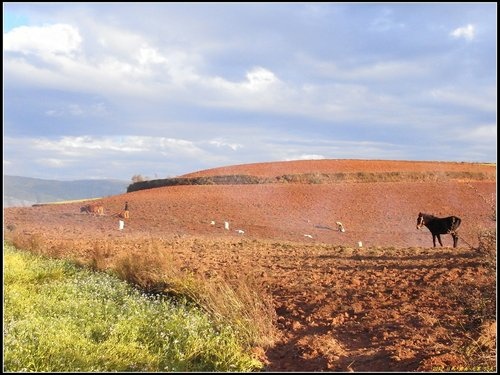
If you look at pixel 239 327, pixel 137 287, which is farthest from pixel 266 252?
pixel 239 327

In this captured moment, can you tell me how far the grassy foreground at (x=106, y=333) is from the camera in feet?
19.6

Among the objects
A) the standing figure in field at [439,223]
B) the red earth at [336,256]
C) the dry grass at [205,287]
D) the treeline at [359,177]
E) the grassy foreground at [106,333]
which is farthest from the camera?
the treeline at [359,177]

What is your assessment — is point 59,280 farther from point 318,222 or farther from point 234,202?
point 234,202

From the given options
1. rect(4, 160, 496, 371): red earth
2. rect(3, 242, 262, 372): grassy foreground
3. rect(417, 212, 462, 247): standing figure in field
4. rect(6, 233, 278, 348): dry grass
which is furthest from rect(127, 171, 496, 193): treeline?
rect(3, 242, 262, 372): grassy foreground

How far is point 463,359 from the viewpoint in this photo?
5.57 metres

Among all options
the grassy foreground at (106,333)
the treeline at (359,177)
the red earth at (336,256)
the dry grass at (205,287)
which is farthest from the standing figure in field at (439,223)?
the treeline at (359,177)

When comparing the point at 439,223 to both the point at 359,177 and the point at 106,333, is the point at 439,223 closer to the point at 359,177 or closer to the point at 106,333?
the point at 106,333

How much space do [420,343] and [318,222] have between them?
19305mm

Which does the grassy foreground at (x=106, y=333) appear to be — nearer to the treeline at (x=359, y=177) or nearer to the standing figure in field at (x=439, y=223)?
the standing figure in field at (x=439, y=223)

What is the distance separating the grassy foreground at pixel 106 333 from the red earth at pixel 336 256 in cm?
81

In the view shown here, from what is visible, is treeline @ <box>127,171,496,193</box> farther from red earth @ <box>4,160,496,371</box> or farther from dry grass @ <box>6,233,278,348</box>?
dry grass @ <box>6,233,278,348</box>

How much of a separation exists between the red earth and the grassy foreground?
0.81 meters

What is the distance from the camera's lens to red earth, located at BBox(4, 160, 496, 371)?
20.6 feet

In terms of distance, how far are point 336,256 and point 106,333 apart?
6789mm
